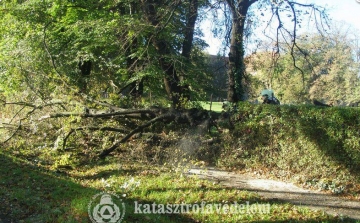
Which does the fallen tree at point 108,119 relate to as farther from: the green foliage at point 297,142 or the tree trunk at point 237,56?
the tree trunk at point 237,56

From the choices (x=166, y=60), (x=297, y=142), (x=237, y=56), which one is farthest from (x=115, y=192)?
(x=237, y=56)

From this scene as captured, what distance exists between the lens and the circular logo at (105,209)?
215 inches

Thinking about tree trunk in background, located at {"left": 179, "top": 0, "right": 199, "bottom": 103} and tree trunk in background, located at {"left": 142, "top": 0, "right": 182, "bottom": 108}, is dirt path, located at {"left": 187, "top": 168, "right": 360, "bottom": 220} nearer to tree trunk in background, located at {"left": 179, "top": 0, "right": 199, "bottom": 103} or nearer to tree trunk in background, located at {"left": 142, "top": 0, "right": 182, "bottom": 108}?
tree trunk in background, located at {"left": 179, "top": 0, "right": 199, "bottom": 103}

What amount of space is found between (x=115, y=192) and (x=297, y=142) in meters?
4.91

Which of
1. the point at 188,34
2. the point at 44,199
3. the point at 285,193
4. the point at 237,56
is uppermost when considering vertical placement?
the point at 188,34

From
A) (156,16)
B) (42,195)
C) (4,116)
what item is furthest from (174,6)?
(4,116)

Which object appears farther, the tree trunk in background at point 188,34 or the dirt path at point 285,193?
the tree trunk in background at point 188,34

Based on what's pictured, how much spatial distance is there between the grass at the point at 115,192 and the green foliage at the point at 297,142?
2053 mm

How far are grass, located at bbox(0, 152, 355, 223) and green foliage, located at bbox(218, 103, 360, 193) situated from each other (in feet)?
6.73

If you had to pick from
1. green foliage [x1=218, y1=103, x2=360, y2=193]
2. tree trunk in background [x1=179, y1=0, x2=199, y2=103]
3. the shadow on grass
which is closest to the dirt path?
green foliage [x1=218, y1=103, x2=360, y2=193]

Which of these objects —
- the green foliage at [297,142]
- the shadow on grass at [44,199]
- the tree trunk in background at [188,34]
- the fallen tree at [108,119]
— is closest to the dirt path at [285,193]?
the green foliage at [297,142]

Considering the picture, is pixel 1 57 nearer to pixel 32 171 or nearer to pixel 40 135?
pixel 40 135

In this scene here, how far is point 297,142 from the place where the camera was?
335 inches

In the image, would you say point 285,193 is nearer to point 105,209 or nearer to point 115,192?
point 115,192
